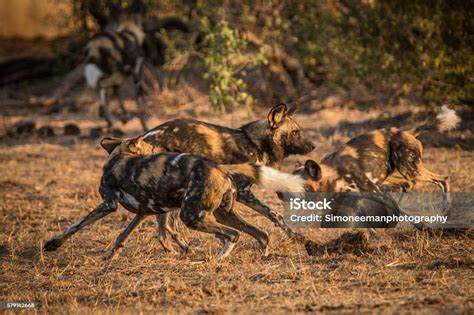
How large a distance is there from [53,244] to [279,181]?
170 centimetres

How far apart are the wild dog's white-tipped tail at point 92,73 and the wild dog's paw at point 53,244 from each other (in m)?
6.79

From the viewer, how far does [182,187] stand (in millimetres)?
5133

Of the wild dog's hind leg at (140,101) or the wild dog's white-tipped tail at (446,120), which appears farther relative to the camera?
the wild dog's hind leg at (140,101)

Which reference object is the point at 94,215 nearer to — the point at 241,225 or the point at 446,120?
the point at 241,225

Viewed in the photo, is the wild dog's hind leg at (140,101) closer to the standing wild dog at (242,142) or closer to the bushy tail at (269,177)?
the standing wild dog at (242,142)

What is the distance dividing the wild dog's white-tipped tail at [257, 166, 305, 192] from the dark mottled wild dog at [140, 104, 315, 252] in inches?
27.6

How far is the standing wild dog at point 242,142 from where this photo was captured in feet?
19.2

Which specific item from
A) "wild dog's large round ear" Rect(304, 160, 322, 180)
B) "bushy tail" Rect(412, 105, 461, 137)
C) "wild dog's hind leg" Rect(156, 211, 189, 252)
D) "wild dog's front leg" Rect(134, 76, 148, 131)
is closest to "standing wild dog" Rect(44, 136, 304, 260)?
"wild dog's hind leg" Rect(156, 211, 189, 252)

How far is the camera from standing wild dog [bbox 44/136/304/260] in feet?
16.4

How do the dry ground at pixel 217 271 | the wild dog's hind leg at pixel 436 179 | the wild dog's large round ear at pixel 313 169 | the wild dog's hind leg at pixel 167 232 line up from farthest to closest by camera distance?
the wild dog's hind leg at pixel 436 179, the wild dog's large round ear at pixel 313 169, the wild dog's hind leg at pixel 167 232, the dry ground at pixel 217 271

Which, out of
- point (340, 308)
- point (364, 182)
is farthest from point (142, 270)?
point (364, 182)

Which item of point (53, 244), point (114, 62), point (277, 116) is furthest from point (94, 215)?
point (114, 62)

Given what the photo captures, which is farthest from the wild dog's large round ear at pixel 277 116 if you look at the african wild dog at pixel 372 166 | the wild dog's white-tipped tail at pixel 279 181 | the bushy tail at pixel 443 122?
the bushy tail at pixel 443 122

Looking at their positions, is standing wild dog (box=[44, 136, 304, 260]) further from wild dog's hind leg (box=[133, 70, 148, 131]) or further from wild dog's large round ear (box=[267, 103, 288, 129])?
wild dog's hind leg (box=[133, 70, 148, 131])
